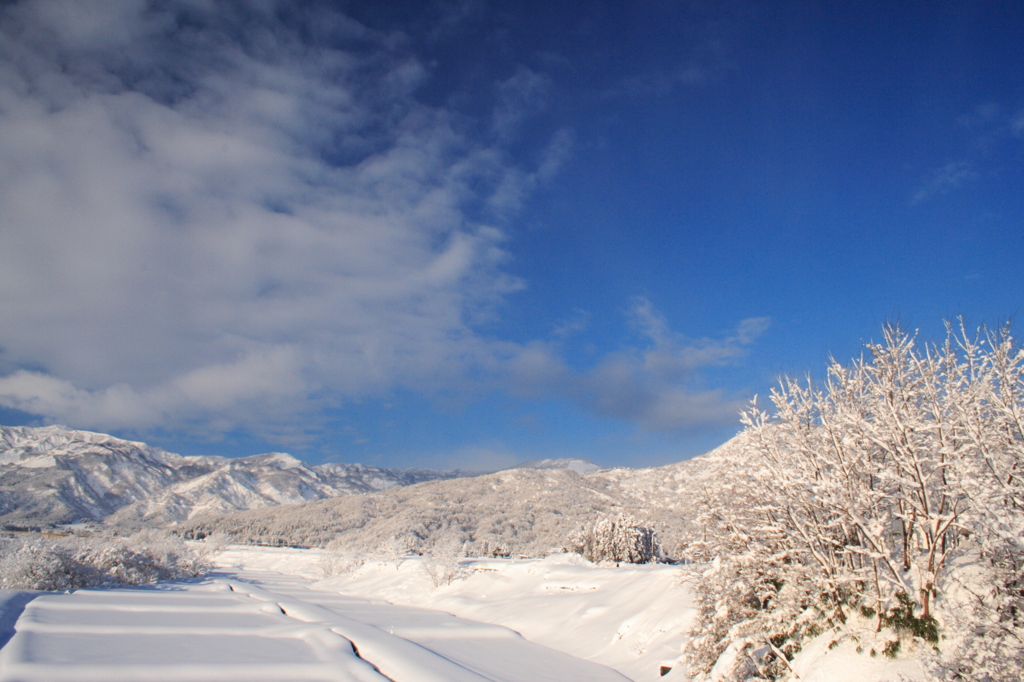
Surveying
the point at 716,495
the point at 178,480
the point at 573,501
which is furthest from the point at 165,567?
the point at 178,480

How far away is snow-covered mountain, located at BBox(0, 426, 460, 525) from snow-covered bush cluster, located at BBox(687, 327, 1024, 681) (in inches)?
5984

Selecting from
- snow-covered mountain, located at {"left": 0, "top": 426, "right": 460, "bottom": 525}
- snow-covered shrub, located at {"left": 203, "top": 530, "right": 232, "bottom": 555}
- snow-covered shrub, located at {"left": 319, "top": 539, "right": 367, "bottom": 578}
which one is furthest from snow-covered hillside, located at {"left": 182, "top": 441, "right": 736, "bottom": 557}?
snow-covered mountain, located at {"left": 0, "top": 426, "right": 460, "bottom": 525}

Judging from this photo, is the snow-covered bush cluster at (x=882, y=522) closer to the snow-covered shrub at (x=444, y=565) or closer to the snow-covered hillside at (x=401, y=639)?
the snow-covered hillside at (x=401, y=639)

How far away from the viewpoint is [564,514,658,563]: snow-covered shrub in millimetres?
34000

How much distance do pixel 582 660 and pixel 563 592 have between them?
8.78 m

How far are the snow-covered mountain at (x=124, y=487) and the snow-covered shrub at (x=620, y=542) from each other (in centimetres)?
13544

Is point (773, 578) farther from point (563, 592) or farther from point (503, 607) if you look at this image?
point (503, 607)

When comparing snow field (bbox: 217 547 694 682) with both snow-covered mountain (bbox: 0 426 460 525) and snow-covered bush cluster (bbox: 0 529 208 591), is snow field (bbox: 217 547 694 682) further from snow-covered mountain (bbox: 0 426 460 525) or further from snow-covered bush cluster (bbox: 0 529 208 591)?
snow-covered mountain (bbox: 0 426 460 525)

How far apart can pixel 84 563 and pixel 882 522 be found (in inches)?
1354

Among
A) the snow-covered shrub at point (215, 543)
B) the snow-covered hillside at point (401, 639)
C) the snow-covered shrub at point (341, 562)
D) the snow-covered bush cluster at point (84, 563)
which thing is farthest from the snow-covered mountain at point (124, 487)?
the snow-covered hillside at point (401, 639)

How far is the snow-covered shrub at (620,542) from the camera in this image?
34000 millimetres

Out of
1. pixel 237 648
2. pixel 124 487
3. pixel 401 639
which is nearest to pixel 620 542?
pixel 401 639

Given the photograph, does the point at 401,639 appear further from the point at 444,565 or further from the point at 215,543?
the point at 215,543

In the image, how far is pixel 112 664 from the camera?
778 cm
